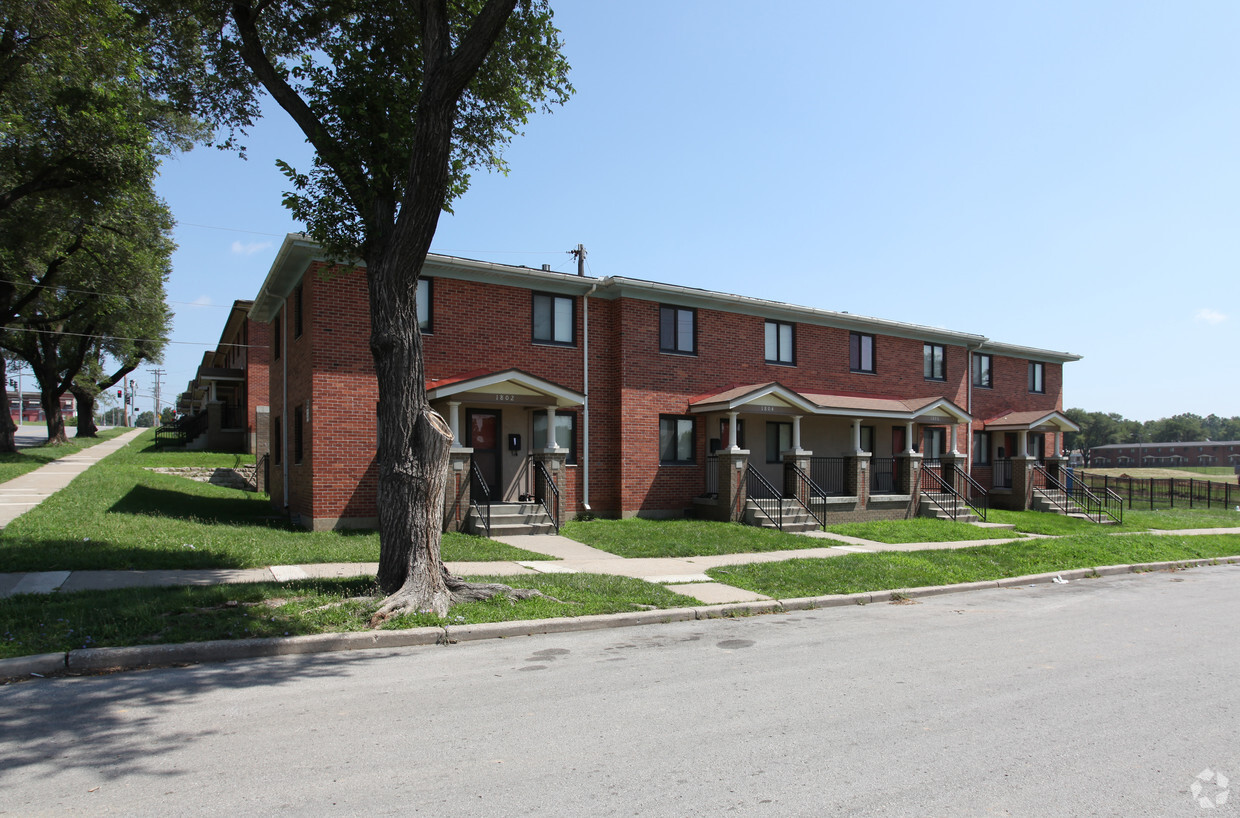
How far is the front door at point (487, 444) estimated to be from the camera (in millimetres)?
17609

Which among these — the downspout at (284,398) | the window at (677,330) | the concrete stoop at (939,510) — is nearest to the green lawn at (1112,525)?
the concrete stoop at (939,510)

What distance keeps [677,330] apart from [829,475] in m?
6.27

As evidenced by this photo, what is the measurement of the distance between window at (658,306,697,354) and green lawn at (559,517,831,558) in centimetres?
463

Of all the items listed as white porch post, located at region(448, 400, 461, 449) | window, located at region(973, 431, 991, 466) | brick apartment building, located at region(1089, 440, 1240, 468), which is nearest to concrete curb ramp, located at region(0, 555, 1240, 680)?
white porch post, located at region(448, 400, 461, 449)

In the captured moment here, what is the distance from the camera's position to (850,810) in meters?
3.90

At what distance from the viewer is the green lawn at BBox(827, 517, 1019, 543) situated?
17.6 meters

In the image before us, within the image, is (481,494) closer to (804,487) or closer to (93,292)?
(804,487)

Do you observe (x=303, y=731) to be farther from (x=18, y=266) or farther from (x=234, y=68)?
(x=18, y=266)

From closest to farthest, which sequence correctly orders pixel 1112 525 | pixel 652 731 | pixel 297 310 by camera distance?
pixel 652 731 < pixel 297 310 < pixel 1112 525

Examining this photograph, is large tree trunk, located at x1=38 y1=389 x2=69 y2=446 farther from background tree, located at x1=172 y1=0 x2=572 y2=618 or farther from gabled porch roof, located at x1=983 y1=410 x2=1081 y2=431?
gabled porch roof, located at x1=983 y1=410 x2=1081 y2=431

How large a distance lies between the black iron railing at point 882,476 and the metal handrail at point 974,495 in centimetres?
195

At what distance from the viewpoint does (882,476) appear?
23.3m

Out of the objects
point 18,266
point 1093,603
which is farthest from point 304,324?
point 18,266

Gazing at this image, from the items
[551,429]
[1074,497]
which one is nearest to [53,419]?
[551,429]
